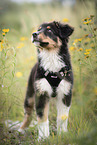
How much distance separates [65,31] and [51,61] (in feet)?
1.92

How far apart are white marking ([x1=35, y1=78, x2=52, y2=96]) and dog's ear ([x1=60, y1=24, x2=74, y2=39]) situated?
0.84m

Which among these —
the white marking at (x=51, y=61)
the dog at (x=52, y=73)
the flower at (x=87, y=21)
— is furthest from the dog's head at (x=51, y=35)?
the flower at (x=87, y=21)

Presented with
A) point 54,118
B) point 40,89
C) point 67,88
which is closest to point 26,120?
point 54,118

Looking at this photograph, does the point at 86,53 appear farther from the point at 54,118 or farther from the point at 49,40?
the point at 54,118

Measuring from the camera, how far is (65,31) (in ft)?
9.86

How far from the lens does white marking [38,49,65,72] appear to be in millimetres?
3051

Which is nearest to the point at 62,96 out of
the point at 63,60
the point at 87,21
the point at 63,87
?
the point at 63,87

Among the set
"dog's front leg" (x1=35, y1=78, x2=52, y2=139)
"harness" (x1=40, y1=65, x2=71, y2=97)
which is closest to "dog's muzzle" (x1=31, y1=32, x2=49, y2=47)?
"harness" (x1=40, y1=65, x2=71, y2=97)

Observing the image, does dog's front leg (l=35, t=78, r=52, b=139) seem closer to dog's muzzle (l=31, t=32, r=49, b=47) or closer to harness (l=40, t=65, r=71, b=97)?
harness (l=40, t=65, r=71, b=97)

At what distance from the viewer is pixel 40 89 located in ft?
9.52

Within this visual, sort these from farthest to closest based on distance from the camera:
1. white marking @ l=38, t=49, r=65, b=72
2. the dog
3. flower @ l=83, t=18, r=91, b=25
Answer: white marking @ l=38, t=49, r=65, b=72 < the dog < flower @ l=83, t=18, r=91, b=25

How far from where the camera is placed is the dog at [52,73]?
2.89m

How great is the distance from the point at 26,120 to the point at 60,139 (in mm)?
1338

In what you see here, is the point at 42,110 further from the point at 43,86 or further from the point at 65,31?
the point at 65,31
